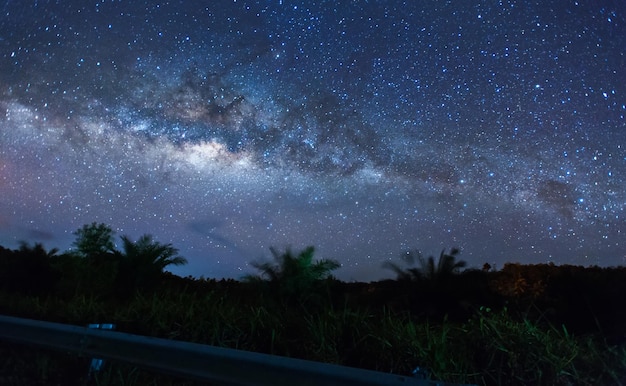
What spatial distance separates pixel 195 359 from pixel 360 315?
7.99ft

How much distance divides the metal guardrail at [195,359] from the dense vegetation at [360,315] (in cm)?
38

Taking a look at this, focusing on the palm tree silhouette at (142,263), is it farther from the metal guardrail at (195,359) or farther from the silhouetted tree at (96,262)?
the metal guardrail at (195,359)

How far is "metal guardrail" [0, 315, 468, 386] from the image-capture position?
Result: 13.5 feet

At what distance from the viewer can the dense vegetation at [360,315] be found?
5.59m

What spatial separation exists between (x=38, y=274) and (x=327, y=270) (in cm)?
844

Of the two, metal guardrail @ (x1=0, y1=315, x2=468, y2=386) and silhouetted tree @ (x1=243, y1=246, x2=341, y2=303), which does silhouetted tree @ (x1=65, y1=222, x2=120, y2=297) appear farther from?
metal guardrail @ (x1=0, y1=315, x2=468, y2=386)

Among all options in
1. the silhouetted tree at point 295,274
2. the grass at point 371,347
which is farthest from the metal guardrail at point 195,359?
the silhouetted tree at point 295,274

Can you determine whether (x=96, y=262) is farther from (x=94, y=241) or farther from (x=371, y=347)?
(x=371, y=347)

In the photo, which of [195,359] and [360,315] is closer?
[195,359]

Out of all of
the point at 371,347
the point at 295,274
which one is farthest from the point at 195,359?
the point at 295,274

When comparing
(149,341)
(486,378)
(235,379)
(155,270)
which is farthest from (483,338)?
(155,270)

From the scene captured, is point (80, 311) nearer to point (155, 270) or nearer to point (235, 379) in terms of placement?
point (235, 379)

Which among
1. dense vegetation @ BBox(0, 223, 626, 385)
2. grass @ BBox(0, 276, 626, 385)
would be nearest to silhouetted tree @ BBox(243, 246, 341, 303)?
dense vegetation @ BBox(0, 223, 626, 385)

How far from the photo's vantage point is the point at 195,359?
4941 mm
